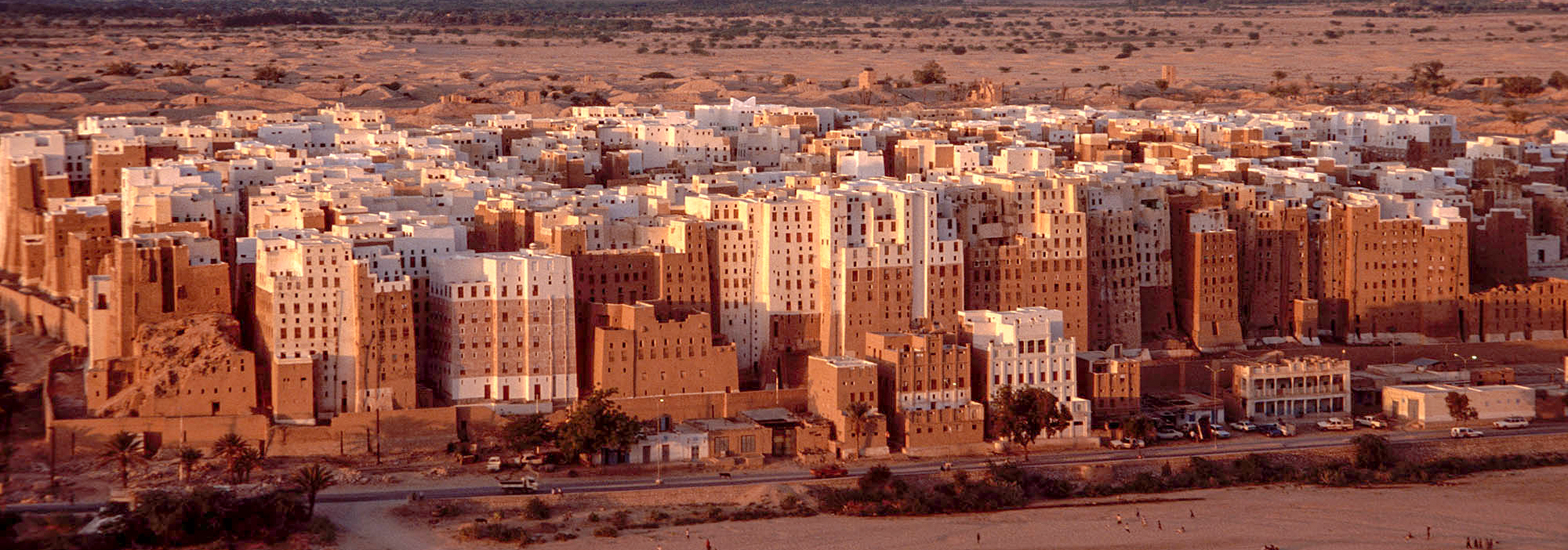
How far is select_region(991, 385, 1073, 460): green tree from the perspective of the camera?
49.8m

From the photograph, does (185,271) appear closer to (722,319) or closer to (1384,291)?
(722,319)

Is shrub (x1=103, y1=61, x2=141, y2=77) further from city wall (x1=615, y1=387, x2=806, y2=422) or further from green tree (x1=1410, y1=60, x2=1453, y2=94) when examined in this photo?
city wall (x1=615, y1=387, x2=806, y2=422)

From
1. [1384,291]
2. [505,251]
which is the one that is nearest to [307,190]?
[505,251]

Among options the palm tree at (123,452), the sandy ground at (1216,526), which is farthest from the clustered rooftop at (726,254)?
the sandy ground at (1216,526)

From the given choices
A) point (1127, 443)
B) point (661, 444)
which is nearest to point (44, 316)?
point (661, 444)

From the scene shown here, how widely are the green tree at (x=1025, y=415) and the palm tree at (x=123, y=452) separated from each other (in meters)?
15.4

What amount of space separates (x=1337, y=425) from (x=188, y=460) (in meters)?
22.4

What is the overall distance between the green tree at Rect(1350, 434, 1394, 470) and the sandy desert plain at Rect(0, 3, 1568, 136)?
26.7 m

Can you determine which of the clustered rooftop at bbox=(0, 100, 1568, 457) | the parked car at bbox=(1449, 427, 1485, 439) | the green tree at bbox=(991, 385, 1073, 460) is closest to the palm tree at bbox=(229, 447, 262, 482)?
the clustered rooftop at bbox=(0, 100, 1568, 457)

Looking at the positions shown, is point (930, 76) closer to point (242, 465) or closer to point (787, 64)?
point (787, 64)

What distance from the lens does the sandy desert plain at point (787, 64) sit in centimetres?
9362

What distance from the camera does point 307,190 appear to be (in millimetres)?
58000

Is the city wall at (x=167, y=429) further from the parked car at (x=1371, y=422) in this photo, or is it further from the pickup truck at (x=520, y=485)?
the parked car at (x=1371, y=422)

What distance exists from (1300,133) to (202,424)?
131 ft
